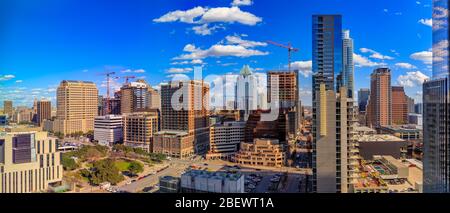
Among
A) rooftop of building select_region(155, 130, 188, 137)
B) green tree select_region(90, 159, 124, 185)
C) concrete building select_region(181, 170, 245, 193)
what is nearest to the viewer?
concrete building select_region(181, 170, 245, 193)

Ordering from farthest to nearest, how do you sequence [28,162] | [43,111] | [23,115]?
1. [43,111]
2. [23,115]
3. [28,162]

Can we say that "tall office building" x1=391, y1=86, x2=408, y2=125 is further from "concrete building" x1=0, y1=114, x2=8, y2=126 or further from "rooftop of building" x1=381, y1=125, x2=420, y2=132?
"concrete building" x1=0, y1=114, x2=8, y2=126

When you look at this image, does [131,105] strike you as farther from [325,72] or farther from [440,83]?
[440,83]

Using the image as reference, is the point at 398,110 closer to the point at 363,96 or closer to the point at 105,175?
the point at 363,96

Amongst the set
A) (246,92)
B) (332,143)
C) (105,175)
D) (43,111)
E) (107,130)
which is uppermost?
(246,92)

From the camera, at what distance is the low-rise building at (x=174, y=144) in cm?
782

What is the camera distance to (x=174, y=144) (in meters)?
7.87

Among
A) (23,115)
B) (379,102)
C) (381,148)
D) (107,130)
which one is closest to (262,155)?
(381,148)

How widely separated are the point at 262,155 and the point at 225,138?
1731mm

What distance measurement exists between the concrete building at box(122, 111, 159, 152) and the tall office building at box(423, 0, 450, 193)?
733cm

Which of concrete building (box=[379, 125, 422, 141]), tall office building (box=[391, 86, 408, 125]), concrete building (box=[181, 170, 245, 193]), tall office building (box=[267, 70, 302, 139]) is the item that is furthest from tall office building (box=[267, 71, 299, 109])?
concrete building (box=[181, 170, 245, 193])

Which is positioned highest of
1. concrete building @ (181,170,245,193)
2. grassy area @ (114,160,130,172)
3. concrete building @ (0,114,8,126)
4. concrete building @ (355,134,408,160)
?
concrete building @ (0,114,8,126)

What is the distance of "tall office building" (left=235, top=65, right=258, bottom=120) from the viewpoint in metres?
7.72
